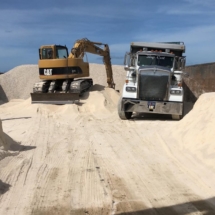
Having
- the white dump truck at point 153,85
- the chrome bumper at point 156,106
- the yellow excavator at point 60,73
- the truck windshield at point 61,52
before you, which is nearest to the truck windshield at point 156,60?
the white dump truck at point 153,85

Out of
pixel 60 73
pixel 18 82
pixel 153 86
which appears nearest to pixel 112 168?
pixel 153 86

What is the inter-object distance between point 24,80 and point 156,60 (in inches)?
826

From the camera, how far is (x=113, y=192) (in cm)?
543

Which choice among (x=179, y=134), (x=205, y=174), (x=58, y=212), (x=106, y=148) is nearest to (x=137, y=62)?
(x=179, y=134)

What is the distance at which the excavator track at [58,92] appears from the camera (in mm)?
18000

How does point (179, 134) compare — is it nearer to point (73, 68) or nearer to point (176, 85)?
point (176, 85)

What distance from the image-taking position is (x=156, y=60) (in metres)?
14.0

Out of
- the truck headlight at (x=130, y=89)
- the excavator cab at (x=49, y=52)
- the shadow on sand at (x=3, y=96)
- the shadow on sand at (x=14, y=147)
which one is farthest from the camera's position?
the shadow on sand at (x=3, y=96)

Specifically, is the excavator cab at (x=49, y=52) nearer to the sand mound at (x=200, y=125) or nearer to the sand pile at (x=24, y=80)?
the sand mound at (x=200, y=125)

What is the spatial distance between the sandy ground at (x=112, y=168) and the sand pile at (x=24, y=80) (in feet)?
58.5

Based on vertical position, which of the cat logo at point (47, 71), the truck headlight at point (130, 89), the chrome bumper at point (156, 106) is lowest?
the chrome bumper at point (156, 106)

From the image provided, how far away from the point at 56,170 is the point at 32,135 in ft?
13.7

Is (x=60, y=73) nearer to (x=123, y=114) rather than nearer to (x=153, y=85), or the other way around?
(x=123, y=114)

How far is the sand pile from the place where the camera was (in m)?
29.8
